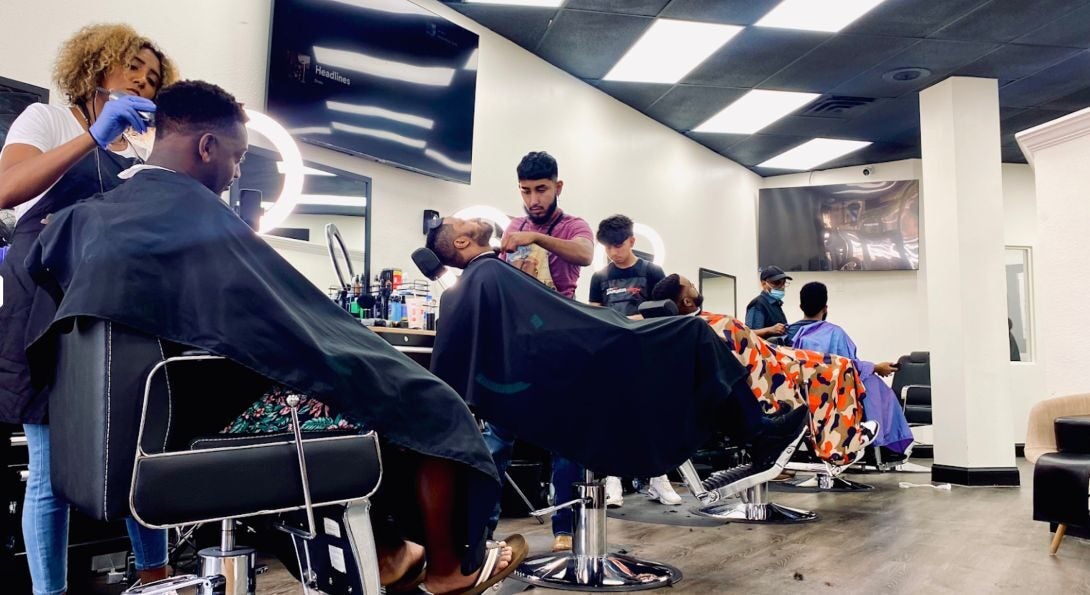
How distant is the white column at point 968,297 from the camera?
17.1 feet

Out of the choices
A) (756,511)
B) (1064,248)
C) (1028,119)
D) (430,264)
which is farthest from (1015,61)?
(430,264)

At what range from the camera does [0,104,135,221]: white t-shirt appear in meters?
1.67

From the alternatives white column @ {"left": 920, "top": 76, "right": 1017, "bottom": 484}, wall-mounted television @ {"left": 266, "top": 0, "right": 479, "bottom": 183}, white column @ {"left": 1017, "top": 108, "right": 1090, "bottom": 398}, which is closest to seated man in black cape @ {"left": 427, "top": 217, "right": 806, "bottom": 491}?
wall-mounted television @ {"left": 266, "top": 0, "right": 479, "bottom": 183}

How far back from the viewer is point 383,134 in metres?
3.85

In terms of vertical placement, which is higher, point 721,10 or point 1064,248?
point 721,10

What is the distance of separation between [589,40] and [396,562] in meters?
3.98

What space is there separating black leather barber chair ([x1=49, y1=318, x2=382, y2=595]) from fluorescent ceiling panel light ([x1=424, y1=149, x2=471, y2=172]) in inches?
118

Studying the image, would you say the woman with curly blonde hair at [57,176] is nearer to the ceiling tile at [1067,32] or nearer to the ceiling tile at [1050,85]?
the ceiling tile at [1067,32]

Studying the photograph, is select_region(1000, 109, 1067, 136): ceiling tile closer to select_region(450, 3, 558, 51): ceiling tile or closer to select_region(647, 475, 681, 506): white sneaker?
select_region(450, 3, 558, 51): ceiling tile

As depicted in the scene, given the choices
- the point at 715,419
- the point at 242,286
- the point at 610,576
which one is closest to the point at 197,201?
the point at 242,286

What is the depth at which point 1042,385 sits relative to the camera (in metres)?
7.30

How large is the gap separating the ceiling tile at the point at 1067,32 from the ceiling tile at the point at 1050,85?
290 millimetres

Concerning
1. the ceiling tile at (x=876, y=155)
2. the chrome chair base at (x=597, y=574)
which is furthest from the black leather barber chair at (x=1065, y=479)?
the ceiling tile at (x=876, y=155)

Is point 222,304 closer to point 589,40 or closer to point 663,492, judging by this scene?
point 663,492
